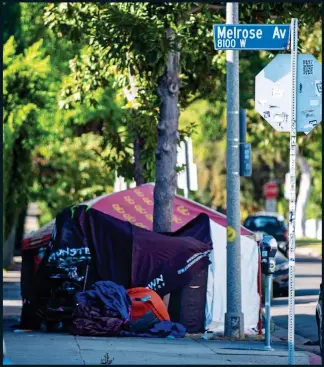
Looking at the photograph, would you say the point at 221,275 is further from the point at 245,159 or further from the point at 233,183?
the point at 245,159

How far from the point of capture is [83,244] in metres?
17.3

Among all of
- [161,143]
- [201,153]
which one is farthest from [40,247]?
[201,153]

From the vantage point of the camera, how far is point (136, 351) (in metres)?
14.2

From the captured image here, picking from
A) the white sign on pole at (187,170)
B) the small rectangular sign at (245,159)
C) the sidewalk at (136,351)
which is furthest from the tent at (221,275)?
the white sign on pole at (187,170)

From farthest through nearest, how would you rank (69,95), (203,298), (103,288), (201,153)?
(201,153) → (69,95) → (203,298) → (103,288)

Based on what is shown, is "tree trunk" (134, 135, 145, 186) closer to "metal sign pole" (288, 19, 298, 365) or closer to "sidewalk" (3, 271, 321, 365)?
"sidewalk" (3, 271, 321, 365)

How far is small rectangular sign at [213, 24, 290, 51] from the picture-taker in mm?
14000

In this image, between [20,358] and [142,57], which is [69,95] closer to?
[142,57]

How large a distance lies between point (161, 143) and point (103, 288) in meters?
4.03

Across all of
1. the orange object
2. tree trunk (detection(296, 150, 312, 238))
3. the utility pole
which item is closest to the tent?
the utility pole

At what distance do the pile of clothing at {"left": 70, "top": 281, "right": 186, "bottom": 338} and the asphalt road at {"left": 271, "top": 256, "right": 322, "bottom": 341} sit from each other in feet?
8.62

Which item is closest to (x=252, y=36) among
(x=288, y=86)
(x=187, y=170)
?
(x=288, y=86)

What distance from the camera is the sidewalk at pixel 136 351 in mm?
13172

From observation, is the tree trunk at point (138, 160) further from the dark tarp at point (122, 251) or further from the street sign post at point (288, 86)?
the street sign post at point (288, 86)
